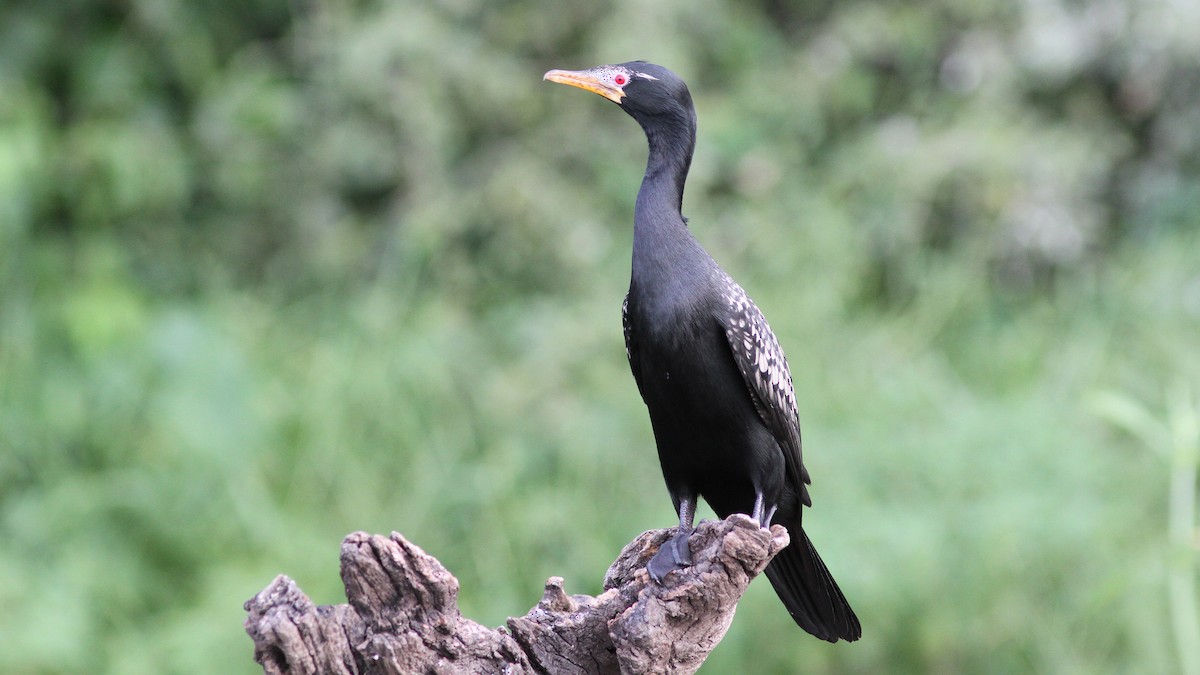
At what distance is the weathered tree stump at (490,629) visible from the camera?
2795 millimetres

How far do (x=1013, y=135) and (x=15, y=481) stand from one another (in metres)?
5.58

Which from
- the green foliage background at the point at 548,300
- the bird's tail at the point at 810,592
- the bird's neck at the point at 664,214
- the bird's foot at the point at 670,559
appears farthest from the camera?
the green foliage background at the point at 548,300

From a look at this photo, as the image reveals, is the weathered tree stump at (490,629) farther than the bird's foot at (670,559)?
No

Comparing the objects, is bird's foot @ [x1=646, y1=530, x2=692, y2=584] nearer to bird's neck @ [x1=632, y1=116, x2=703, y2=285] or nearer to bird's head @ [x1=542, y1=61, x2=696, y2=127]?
bird's neck @ [x1=632, y1=116, x2=703, y2=285]

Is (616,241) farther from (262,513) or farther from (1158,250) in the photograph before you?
(1158,250)

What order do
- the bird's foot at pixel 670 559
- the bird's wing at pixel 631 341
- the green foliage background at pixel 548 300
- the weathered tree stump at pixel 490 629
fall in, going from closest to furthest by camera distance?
the weathered tree stump at pixel 490 629 < the bird's foot at pixel 670 559 < the bird's wing at pixel 631 341 < the green foliage background at pixel 548 300

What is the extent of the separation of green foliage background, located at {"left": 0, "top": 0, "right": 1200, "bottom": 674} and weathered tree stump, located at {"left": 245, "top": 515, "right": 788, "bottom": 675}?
239 cm

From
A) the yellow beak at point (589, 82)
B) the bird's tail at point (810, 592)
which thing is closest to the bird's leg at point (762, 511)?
the bird's tail at point (810, 592)

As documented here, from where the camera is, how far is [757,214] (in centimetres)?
734

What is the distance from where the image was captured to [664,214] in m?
3.48

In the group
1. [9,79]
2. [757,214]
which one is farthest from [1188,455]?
[9,79]

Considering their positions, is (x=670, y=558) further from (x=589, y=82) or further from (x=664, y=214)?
(x=589, y=82)

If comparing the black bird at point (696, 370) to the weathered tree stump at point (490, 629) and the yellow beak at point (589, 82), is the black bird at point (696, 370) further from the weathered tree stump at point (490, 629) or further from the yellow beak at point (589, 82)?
the weathered tree stump at point (490, 629)

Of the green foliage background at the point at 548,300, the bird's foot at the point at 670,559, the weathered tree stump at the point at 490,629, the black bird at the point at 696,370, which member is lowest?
the weathered tree stump at the point at 490,629
